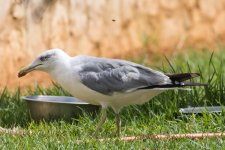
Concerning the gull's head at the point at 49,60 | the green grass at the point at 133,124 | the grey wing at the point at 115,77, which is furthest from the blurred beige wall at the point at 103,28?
the grey wing at the point at 115,77

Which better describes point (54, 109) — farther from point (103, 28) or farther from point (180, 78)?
point (103, 28)

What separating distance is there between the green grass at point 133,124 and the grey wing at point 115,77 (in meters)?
0.39

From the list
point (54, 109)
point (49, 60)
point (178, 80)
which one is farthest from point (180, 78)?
point (54, 109)

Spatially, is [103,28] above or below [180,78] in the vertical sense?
above

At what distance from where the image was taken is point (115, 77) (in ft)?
23.2

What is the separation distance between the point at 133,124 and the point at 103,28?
458 cm

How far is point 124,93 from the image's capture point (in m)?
7.00

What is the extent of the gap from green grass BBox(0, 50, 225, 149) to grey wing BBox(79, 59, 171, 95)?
39 cm

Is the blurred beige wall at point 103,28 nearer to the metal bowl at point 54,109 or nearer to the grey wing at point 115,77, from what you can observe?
the metal bowl at point 54,109

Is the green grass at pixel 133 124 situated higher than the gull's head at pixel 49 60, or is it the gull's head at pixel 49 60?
the gull's head at pixel 49 60

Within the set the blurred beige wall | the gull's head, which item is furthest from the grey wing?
the blurred beige wall

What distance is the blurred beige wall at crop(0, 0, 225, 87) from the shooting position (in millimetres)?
10711

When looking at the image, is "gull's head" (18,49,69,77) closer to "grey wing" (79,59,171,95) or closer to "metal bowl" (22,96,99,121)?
"grey wing" (79,59,171,95)

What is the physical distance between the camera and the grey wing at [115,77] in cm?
697
